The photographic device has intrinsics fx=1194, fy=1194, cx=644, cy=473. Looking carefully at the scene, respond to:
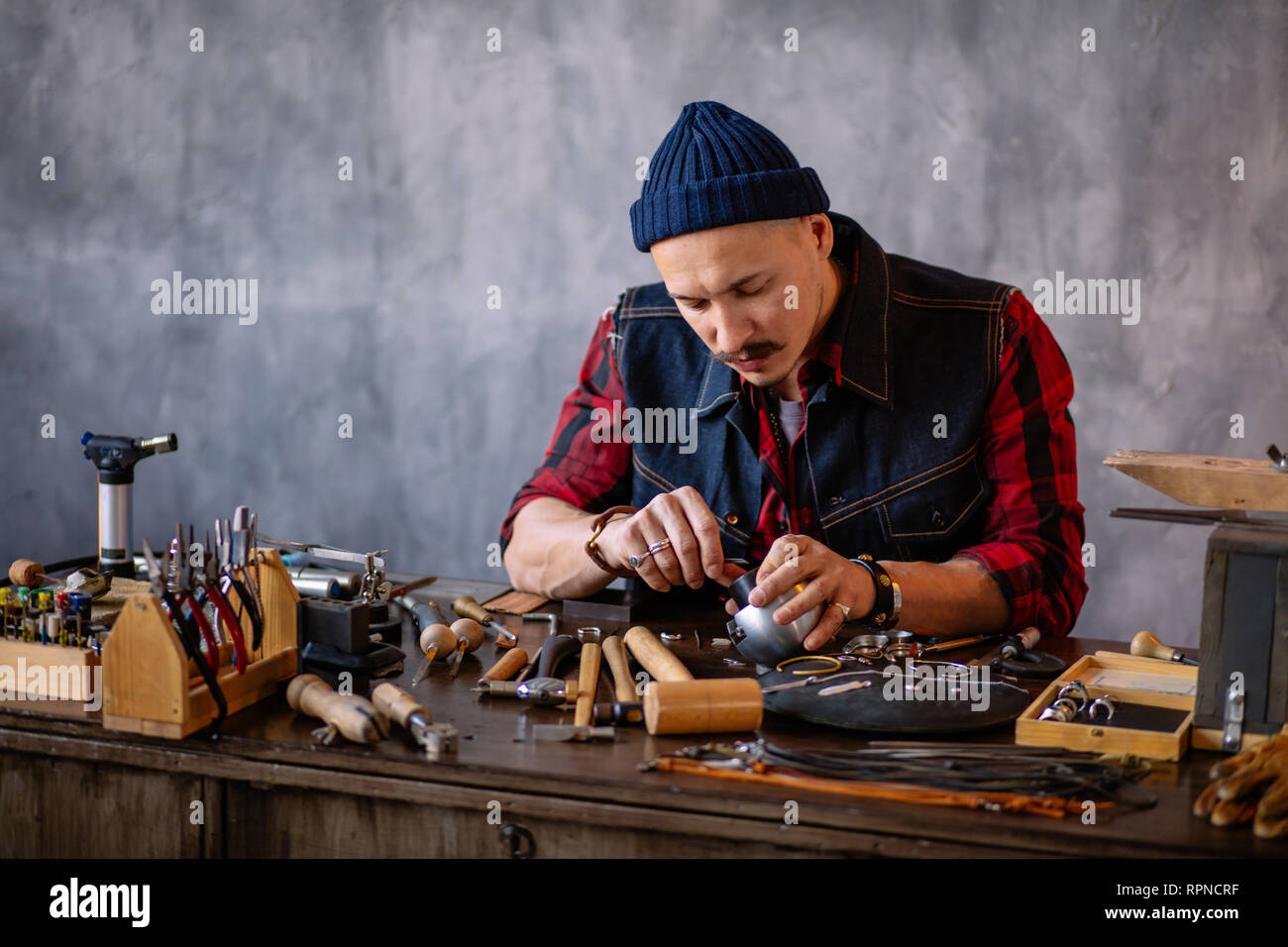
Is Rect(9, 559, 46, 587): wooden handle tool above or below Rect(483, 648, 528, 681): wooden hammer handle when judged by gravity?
above

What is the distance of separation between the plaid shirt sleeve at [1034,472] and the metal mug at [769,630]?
57cm

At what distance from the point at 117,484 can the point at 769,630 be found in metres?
1.29

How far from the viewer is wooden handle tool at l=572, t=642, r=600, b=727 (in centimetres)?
157

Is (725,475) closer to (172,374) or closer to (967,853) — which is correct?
(967,853)

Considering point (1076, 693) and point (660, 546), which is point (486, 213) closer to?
point (660, 546)

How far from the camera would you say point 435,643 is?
5.94 ft

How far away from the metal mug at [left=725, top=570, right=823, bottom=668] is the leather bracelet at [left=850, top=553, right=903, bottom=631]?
0.66 feet

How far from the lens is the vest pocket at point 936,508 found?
2383mm

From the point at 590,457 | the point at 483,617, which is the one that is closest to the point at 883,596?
the point at 483,617

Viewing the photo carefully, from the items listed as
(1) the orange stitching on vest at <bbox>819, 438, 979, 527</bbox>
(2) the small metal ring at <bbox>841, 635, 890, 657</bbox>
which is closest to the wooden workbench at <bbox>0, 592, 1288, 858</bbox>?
(2) the small metal ring at <bbox>841, 635, 890, 657</bbox>

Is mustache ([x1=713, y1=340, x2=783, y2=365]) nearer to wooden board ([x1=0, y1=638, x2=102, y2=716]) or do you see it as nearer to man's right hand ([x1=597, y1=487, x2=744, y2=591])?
man's right hand ([x1=597, y1=487, x2=744, y2=591])

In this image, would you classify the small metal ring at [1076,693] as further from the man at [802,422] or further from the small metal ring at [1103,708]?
the man at [802,422]

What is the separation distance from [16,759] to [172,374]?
11.0ft
